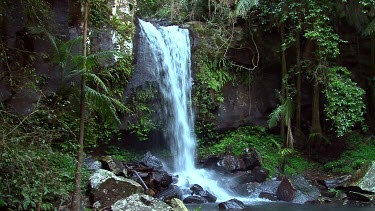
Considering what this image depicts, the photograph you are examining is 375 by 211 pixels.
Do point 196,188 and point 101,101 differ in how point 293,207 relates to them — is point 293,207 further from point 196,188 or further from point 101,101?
point 101,101

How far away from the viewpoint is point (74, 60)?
20.6 feet

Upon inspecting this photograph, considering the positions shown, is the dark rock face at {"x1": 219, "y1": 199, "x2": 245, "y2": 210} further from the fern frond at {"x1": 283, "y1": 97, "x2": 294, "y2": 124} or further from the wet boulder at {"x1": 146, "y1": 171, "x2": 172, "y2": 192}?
the fern frond at {"x1": 283, "y1": 97, "x2": 294, "y2": 124}

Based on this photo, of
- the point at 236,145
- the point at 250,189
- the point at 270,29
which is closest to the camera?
the point at 250,189

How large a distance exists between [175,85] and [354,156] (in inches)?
246

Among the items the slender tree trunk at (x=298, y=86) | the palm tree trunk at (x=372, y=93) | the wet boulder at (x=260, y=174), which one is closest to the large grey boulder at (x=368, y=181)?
the wet boulder at (x=260, y=174)

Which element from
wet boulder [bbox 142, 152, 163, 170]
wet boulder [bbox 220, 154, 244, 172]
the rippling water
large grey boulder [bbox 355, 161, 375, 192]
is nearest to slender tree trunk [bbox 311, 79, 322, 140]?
wet boulder [bbox 220, 154, 244, 172]

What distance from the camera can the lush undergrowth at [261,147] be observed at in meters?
13.4

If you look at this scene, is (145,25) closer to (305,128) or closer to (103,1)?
(103,1)

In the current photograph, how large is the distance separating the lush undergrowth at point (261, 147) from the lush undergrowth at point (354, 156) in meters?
0.93

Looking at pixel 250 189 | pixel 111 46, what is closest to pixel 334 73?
pixel 250 189

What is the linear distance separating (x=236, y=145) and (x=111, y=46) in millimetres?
5257

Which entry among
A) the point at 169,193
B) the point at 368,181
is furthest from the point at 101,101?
the point at 368,181

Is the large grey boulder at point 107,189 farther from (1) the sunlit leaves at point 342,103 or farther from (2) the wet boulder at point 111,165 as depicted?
(1) the sunlit leaves at point 342,103

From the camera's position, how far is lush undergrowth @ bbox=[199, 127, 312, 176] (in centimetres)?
1341
